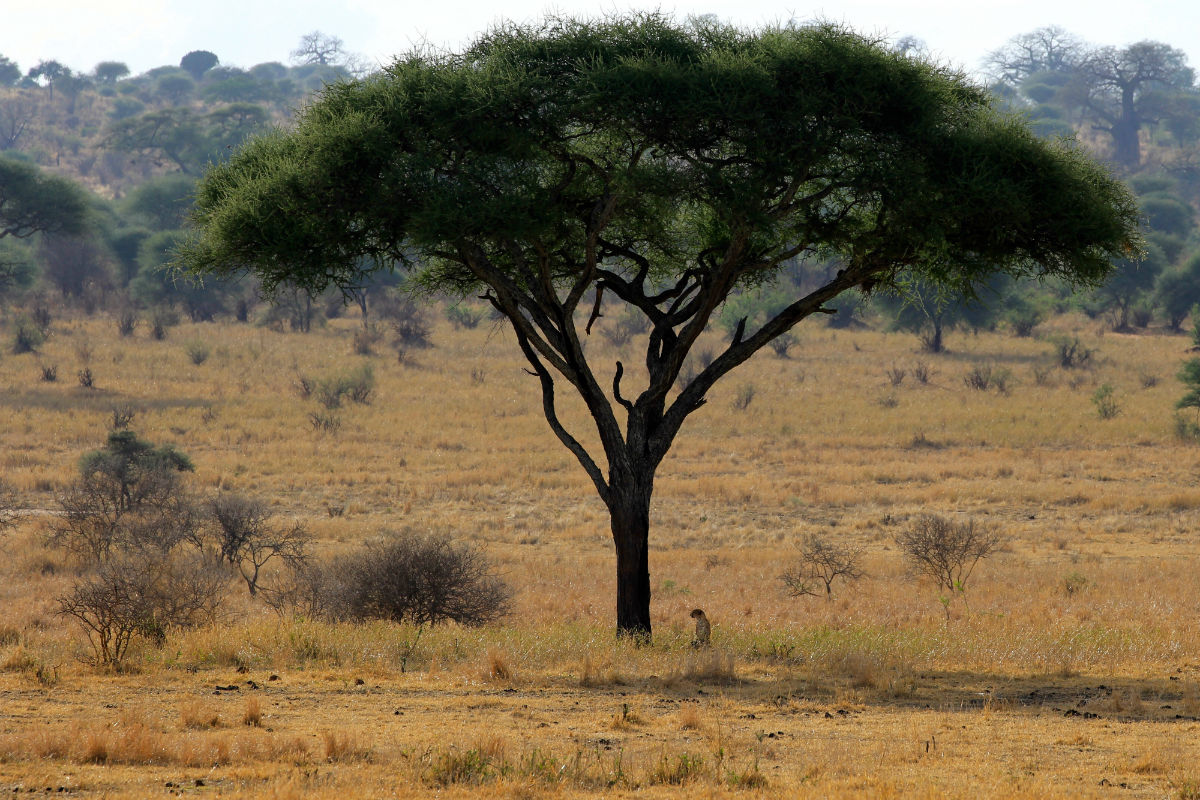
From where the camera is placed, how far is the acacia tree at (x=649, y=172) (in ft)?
36.0

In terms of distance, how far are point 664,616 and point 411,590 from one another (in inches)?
134

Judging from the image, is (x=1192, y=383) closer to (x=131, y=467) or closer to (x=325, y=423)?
(x=325, y=423)

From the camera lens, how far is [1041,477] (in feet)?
88.3

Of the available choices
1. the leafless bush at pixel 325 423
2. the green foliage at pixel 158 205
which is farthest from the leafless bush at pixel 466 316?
the leafless bush at pixel 325 423

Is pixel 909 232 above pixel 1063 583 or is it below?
above

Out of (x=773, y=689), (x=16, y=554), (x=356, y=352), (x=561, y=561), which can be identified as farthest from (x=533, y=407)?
(x=773, y=689)

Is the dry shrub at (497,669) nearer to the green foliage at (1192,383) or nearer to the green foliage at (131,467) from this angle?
the green foliage at (131,467)

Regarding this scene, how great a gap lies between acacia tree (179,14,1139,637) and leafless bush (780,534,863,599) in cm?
583

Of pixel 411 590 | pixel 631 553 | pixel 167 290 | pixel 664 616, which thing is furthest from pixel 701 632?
pixel 167 290

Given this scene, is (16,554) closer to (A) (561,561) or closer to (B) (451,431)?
(A) (561,561)

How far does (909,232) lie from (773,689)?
479 cm

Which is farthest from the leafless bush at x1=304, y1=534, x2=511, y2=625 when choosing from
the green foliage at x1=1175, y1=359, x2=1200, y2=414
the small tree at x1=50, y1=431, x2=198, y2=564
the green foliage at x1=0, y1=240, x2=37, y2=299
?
the green foliage at x1=0, y1=240, x2=37, y2=299

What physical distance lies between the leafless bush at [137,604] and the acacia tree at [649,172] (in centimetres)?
340

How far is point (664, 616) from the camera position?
14656 millimetres
